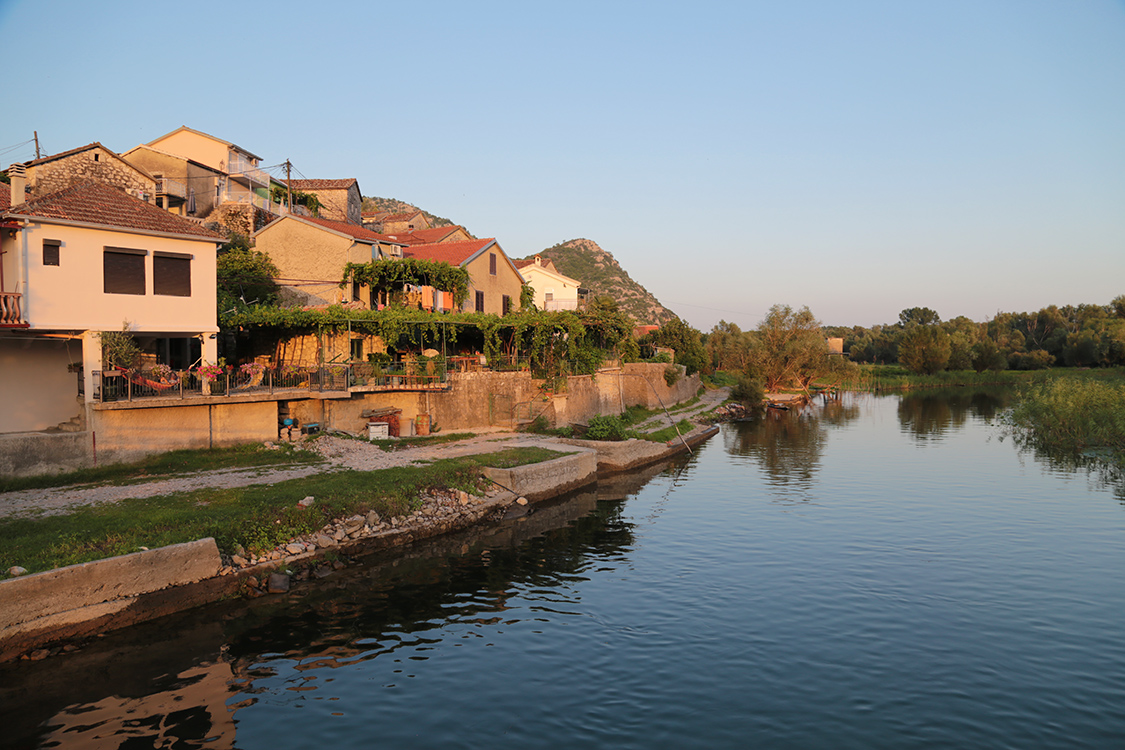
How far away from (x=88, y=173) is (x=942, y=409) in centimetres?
6886

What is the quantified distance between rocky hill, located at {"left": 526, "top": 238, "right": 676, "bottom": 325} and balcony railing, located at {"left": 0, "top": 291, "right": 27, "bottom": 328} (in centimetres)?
10906

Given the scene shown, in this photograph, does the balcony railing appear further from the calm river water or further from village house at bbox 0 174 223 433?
the calm river water

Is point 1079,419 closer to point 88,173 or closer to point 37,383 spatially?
point 37,383

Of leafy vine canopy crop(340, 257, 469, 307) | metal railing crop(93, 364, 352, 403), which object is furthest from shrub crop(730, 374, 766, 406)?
metal railing crop(93, 364, 352, 403)

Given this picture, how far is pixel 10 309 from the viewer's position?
20188mm

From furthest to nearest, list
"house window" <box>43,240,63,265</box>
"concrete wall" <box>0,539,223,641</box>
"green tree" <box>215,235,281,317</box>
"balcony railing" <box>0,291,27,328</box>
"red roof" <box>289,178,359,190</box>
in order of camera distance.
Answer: "red roof" <box>289,178,359,190</box>, "green tree" <box>215,235,281,317</box>, "house window" <box>43,240,63,265</box>, "balcony railing" <box>0,291,27,328</box>, "concrete wall" <box>0,539,223,641</box>

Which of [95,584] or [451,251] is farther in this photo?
[451,251]

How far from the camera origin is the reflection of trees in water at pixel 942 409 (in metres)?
50.2

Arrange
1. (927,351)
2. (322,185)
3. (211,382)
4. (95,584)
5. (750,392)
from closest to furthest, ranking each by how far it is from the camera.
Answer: (95,584) < (211,382) < (322,185) < (750,392) < (927,351)

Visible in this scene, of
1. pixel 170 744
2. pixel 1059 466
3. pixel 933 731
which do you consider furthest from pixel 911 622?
pixel 1059 466

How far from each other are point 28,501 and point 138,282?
8.82 meters

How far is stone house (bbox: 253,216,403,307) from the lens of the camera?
37344mm

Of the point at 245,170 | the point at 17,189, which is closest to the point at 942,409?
the point at 245,170

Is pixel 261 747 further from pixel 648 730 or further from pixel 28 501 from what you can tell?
pixel 28 501
